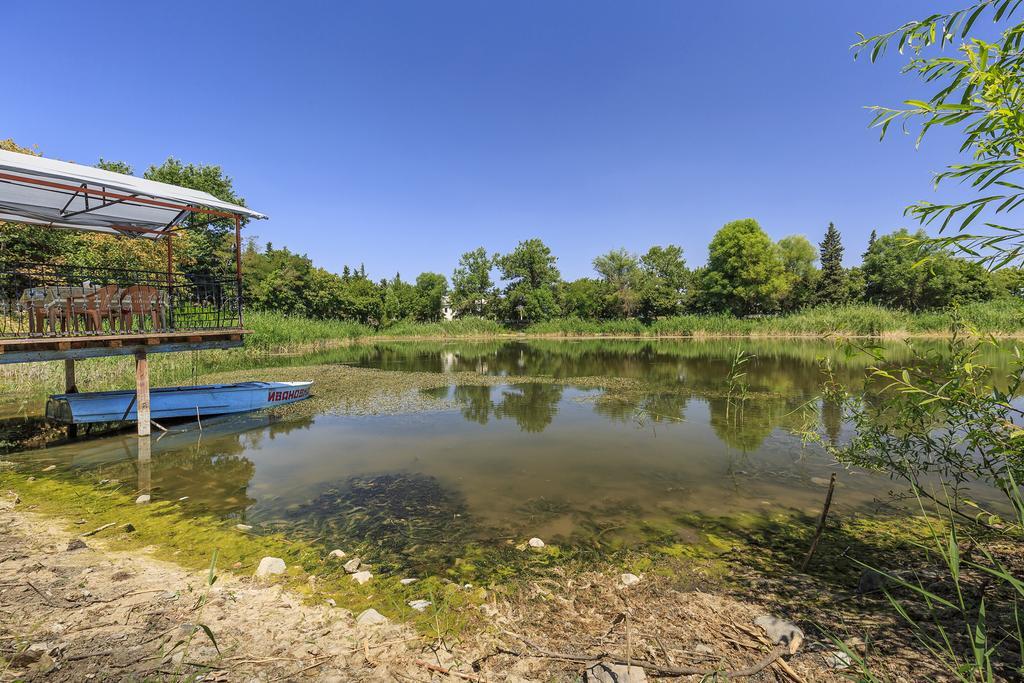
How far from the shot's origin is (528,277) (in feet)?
179

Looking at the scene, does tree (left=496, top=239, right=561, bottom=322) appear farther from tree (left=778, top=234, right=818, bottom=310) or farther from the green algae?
the green algae

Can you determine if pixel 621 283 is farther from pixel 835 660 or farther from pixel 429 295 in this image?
pixel 835 660

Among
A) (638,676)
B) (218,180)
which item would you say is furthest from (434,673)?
(218,180)

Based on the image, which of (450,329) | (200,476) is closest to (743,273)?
(450,329)

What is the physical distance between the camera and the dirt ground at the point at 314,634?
2.62 m

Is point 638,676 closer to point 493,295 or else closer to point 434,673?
point 434,673

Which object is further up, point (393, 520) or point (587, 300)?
point (587, 300)

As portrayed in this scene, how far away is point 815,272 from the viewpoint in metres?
49.9

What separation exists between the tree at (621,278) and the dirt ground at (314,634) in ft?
157

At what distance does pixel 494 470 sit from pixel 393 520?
2231 mm

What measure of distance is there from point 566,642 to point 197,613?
276 cm

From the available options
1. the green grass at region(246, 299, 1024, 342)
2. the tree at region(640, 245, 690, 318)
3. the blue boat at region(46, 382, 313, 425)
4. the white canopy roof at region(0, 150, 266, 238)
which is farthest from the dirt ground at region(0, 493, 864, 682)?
the tree at region(640, 245, 690, 318)

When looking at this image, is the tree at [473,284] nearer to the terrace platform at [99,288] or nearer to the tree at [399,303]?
the tree at [399,303]

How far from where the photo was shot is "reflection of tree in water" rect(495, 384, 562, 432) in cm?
Answer: 1084
